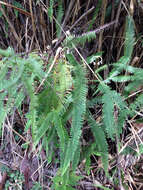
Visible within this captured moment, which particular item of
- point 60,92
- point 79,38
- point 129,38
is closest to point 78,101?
point 60,92

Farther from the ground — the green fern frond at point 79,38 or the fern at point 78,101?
the green fern frond at point 79,38

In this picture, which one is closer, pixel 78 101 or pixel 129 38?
pixel 78 101

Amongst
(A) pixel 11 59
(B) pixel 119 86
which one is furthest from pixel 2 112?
(B) pixel 119 86

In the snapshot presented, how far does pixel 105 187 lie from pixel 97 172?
3.6 inches

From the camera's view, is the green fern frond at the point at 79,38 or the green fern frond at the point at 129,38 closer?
the green fern frond at the point at 79,38

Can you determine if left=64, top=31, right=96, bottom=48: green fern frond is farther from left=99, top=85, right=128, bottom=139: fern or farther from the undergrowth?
left=99, top=85, right=128, bottom=139: fern

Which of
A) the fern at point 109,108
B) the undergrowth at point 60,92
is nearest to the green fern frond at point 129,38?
→ the undergrowth at point 60,92

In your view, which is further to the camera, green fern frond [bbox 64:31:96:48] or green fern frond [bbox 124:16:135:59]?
green fern frond [bbox 124:16:135:59]

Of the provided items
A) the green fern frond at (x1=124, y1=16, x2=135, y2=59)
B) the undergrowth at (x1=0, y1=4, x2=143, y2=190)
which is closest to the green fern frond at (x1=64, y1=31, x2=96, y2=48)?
the undergrowth at (x1=0, y1=4, x2=143, y2=190)

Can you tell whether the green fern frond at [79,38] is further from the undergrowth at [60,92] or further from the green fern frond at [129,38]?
the green fern frond at [129,38]

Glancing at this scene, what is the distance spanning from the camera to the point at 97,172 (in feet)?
3.52

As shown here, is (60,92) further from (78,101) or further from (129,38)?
(129,38)

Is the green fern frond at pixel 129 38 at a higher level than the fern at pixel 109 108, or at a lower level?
higher

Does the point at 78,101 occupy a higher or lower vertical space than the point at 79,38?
lower
